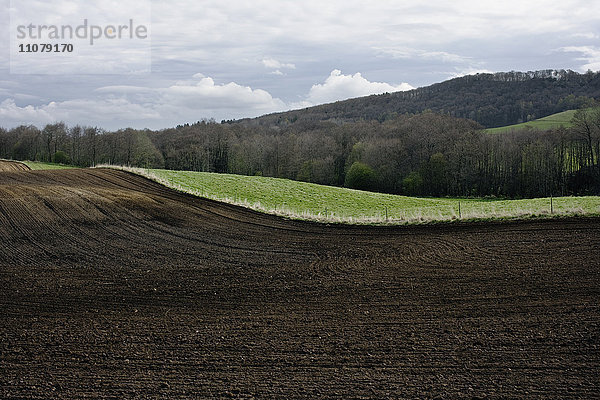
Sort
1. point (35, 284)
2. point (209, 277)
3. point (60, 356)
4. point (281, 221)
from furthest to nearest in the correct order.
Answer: point (281, 221), point (209, 277), point (35, 284), point (60, 356)

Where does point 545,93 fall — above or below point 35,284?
above

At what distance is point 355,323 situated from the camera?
28.6 feet

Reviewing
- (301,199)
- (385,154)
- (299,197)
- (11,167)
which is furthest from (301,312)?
(385,154)

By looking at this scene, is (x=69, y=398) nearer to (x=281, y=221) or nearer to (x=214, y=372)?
(x=214, y=372)

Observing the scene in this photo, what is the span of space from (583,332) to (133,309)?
897 cm

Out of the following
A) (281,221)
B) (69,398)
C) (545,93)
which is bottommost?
(69,398)

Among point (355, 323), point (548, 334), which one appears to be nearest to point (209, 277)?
point (355, 323)

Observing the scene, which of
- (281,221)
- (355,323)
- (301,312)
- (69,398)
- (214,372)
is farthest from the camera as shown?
(281,221)

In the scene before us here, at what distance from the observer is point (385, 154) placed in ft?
225

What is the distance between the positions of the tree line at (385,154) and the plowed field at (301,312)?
4772 cm

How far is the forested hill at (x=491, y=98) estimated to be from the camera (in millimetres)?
111250

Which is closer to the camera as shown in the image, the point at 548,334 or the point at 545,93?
the point at 548,334

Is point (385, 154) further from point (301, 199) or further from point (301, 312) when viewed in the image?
point (301, 312)

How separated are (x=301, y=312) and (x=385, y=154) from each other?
6129 cm
